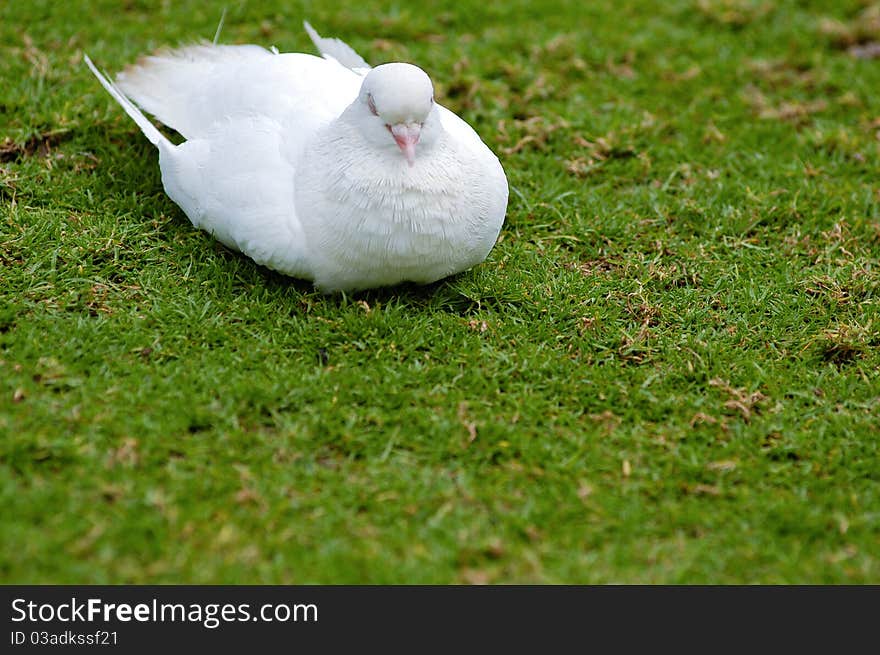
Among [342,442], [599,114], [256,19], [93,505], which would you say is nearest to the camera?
[93,505]

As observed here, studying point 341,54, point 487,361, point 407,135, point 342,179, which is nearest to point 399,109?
point 407,135

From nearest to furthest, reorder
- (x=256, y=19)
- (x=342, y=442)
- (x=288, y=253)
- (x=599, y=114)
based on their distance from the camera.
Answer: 1. (x=342, y=442)
2. (x=288, y=253)
3. (x=599, y=114)
4. (x=256, y=19)

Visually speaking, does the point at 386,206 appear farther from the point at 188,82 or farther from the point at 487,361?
the point at 188,82

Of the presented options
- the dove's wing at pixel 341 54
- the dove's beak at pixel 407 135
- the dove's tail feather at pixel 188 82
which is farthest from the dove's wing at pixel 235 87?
the dove's beak at pixel 407 135

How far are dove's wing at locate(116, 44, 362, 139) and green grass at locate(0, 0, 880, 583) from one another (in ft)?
1.23

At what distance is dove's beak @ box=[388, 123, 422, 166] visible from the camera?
3.77 metres

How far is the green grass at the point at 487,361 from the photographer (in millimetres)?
3219

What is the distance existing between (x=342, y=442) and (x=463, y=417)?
1.61 feet

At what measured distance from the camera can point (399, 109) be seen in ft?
12.2

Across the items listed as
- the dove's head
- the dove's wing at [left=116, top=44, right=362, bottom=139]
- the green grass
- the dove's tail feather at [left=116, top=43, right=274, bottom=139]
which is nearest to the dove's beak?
the dove's head

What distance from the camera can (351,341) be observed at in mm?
4016

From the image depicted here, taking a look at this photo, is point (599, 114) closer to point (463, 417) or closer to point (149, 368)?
point (463, 417)

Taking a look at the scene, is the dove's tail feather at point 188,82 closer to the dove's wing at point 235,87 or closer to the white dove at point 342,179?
the dove's wing at point 235,87

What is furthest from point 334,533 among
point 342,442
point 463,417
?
point 463,417
